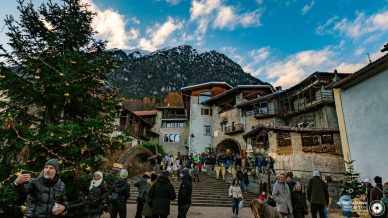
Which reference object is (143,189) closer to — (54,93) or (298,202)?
(54,93)

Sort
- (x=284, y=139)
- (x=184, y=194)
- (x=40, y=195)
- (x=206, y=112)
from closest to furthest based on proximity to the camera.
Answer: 1. (x=40, y=195)
2. (x=184, y=194)
3. (x=284, y=139)
4. (x=206, y=112)

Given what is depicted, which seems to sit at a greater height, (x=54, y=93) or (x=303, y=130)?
(x=303, y=130)

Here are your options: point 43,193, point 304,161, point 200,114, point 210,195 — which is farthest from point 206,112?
point 43,193

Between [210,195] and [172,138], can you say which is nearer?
[210,195]

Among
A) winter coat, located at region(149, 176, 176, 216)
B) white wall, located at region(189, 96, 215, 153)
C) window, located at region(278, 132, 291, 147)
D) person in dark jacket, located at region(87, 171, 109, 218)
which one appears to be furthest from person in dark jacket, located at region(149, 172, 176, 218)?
white wall, located at region(189, 96, 215, 153)

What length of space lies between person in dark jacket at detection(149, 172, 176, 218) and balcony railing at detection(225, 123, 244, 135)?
30.6m

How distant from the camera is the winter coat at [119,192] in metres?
6.97

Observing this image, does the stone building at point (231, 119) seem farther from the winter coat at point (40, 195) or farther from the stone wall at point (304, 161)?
the winter coat at point (40, 195)

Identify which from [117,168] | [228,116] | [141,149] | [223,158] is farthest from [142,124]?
[117,168]

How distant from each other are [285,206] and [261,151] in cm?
2089

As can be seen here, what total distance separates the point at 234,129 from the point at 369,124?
25033 millimetres

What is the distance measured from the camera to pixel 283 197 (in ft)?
22.7

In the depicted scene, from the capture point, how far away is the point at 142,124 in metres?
41.1

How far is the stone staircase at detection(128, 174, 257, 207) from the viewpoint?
47.4ft
